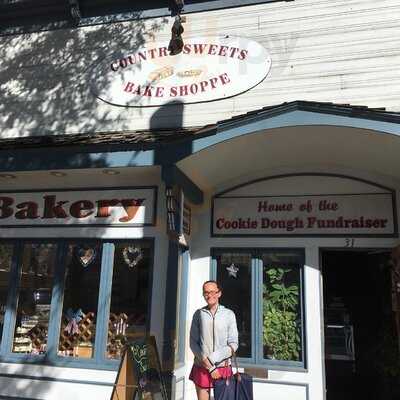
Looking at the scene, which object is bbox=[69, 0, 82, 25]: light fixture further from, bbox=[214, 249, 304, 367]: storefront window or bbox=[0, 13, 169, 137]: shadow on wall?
bbox=[214, 249, 304, 367]: storefront window

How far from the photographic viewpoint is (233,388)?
4793 mm

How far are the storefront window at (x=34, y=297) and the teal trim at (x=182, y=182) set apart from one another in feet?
7.45

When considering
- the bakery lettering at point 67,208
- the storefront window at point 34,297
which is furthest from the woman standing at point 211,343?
the storefront window at point 34,297

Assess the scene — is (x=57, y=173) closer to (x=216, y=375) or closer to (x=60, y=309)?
(x=60, y=309)

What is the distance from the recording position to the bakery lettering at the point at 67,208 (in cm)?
690

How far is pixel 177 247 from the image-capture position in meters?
6.41

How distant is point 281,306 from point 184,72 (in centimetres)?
388

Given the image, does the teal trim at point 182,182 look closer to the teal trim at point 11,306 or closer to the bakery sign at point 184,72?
the bakery sign at point 184,72

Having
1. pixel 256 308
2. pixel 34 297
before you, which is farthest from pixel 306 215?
pixel 34 297

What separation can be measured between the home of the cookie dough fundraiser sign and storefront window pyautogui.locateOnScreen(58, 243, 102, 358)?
1835 mm

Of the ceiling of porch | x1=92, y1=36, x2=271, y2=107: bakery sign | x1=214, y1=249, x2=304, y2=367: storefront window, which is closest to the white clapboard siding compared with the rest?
x1=92, y1=36, x2=271, y2=107: bakery sign

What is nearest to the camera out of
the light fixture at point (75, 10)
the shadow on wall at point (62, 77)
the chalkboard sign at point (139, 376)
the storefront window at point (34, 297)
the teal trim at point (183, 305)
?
the chalkboard sign at point (139, 376)

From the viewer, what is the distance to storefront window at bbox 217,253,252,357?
21.5 feet

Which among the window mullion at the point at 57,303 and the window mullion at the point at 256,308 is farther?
the window mullion at the point at 57,303
